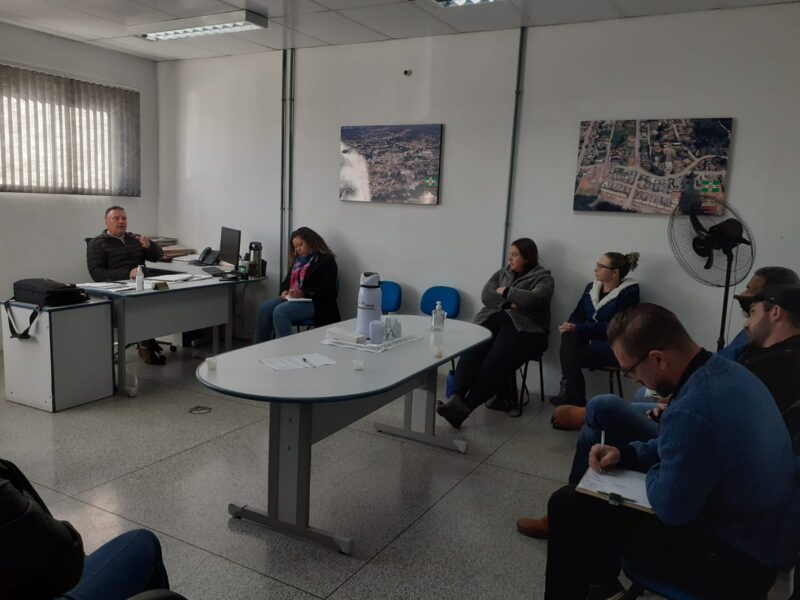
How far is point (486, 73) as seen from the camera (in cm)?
461

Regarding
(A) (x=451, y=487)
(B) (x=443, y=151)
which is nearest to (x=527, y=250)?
(B) (x=443, y=151)

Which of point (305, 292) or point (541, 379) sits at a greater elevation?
point (305, 292)

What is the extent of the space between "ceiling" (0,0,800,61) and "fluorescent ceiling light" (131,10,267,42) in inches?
2.3

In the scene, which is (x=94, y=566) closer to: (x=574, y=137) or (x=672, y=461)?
(x=672, y=461)

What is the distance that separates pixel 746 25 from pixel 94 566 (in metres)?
4.37

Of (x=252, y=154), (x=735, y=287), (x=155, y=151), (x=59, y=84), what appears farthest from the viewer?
(x=155, y=151)

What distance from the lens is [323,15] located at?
4.32m

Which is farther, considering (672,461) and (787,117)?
(787,117)

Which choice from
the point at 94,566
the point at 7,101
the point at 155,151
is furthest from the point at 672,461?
the point at 155,151

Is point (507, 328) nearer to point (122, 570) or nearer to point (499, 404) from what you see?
point (499, 404)

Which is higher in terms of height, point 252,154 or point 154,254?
point 252,154

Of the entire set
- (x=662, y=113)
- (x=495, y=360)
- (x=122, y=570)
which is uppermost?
(x=662, y=113)

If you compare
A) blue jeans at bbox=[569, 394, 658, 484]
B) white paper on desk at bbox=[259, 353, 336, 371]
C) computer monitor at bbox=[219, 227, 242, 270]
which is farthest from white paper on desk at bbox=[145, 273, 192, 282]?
blue jeans at bbox=[569, 394, 658, 484]

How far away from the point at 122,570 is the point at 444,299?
11.9ft
